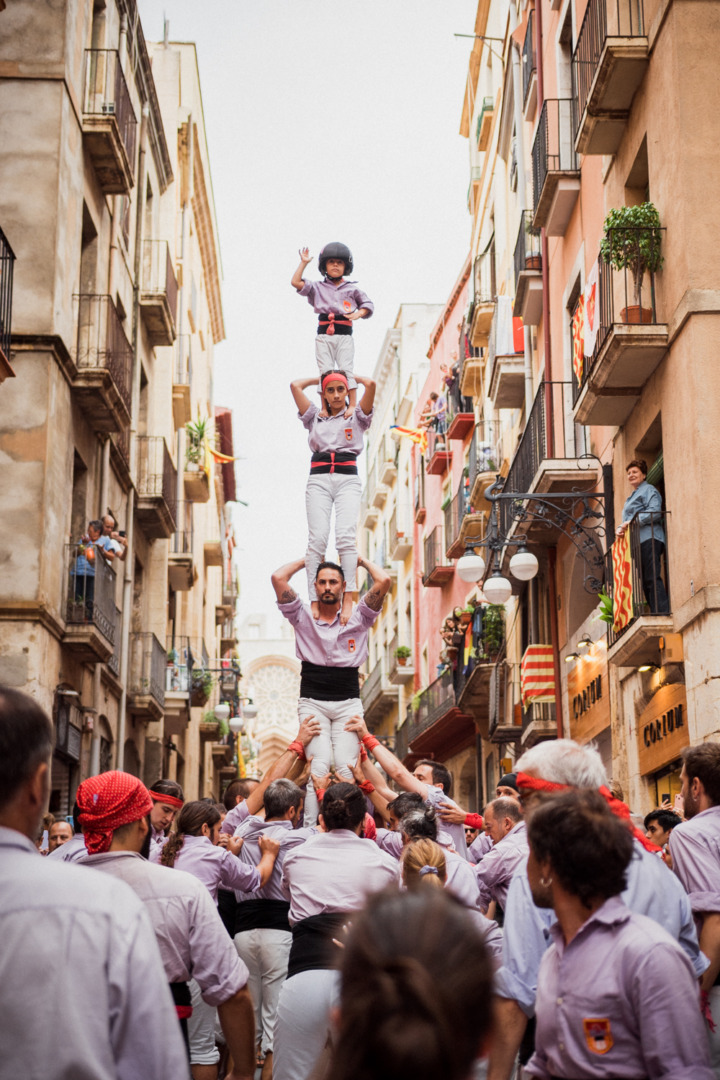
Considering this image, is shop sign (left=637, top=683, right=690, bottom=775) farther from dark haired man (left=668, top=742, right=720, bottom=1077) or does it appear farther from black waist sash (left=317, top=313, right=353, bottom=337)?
dark haired man (left=668, top=742, right=720, bottom=1077)

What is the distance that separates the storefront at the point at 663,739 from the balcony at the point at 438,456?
22.6 meters

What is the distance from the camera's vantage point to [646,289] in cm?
1485

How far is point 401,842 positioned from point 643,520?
6.59 metres

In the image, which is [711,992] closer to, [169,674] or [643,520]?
[643,520]

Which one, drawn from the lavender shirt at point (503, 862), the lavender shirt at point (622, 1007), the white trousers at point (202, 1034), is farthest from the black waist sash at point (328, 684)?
the lavender shirt at point (622, 1007)

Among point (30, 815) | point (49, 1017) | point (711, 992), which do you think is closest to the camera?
point (49, 1017)

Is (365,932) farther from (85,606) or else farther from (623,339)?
(85,606)

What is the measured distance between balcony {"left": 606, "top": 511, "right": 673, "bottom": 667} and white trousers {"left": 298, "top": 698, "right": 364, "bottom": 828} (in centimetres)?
330

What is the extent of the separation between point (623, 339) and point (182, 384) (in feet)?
71.1

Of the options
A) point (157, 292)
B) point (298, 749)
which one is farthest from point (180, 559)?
point (298, 749)

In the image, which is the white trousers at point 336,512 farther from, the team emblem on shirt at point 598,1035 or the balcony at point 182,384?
the balcony at point 182,384

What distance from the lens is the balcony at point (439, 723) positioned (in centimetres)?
3359

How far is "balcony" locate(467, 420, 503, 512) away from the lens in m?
28.4

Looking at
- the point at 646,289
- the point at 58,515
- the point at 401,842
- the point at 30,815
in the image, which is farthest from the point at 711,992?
the point at 58,515
